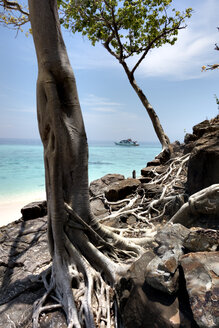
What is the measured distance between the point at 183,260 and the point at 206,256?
0.20m

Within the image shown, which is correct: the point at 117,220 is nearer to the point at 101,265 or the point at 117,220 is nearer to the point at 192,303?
the point at 101,265

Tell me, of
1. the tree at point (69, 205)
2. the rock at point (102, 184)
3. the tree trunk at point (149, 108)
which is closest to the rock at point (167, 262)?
the tree at point (69, 205)

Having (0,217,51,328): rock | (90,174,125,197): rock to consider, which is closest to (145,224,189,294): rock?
(0,217,51,328): rock

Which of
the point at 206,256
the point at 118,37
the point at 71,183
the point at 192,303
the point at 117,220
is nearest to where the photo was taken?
the point at 192,303

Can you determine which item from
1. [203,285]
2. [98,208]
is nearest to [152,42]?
[98,208]

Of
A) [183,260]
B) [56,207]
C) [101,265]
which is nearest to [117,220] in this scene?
[101,265]

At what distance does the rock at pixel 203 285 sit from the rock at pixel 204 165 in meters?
1.80

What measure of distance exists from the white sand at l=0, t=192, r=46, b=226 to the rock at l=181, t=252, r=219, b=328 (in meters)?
8.69

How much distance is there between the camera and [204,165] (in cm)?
371

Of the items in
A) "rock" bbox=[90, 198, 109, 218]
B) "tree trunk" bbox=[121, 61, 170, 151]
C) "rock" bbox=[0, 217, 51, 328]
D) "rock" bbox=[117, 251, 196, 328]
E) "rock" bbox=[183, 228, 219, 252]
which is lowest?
"rock" bbox=[0, 217, 51, 328]

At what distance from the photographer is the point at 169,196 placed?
449 centimetres

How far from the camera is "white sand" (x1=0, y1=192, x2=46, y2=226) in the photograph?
9.80 metres

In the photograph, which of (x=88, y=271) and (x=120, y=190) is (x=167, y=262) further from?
(x=120, y=190)

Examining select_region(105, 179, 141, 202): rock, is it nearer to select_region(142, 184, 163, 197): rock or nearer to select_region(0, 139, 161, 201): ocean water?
select_region(142, 184, 163, 197): rock
